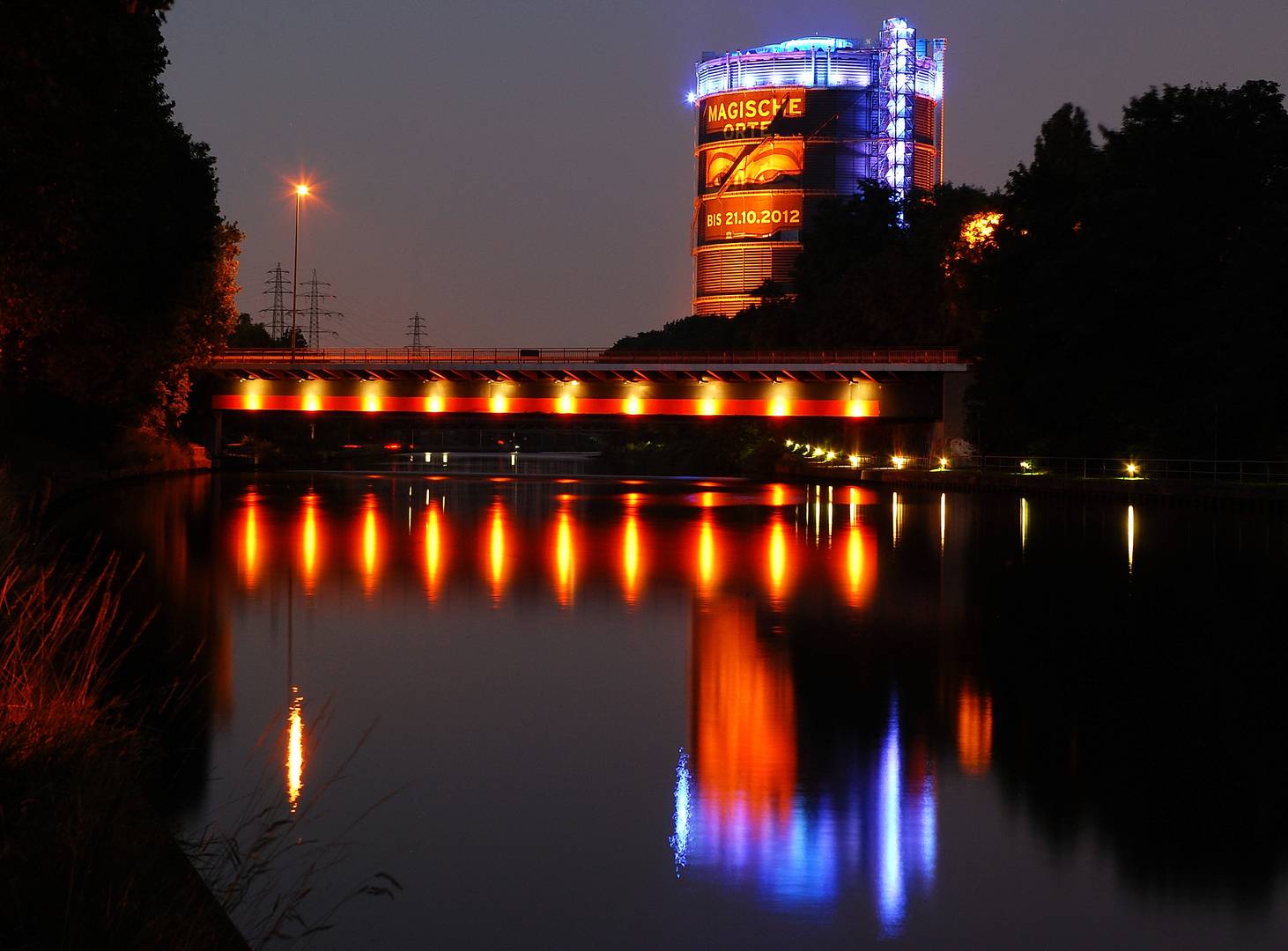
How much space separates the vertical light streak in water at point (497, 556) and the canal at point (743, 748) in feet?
0.44

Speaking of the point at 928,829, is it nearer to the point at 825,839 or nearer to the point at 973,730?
the point at 825,839

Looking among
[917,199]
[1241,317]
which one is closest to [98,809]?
[1241,317]

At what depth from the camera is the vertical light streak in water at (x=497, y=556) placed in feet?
74.6

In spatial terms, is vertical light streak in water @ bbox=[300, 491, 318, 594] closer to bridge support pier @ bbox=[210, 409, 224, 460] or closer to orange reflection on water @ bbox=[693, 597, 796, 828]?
orange reflection on water @ bbox=[693, 597, 796, 828]

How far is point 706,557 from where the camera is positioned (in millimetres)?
29594

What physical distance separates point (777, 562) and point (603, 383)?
57.7m

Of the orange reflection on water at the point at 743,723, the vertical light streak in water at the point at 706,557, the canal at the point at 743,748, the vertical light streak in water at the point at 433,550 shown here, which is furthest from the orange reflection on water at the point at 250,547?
the orange reflection on water at the point at 743,723

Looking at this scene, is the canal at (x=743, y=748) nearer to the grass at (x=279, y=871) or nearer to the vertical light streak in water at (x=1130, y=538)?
the grass at (x=279, y=871)

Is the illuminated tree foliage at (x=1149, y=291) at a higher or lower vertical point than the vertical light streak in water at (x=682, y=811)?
higher

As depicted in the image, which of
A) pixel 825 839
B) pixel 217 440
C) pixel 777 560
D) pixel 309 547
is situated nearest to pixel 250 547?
pixel 309 547

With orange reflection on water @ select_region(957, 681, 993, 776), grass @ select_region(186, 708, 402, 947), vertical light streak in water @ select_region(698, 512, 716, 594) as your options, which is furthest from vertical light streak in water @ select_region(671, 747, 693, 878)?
vertical light streak in water @ select_region(698, 512, 716, 594)

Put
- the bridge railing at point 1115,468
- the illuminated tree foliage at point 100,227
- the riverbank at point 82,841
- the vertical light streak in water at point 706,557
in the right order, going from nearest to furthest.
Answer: the riverbank at point 82,841 → the illuminated tree foliage at point 100,227 → the vertical light streak in water at point 706,557 → the bridge railing at point 1115,468

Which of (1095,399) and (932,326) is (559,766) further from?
(932,326)

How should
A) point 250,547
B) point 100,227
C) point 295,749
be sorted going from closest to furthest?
point 295,749 < point 250,547 < point 100,227
